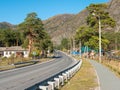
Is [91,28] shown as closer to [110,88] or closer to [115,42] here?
[110,88]

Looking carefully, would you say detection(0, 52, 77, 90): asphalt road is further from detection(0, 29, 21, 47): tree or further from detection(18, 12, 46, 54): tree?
detection(0, 29, 21, 47): tree

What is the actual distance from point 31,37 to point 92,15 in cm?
3196

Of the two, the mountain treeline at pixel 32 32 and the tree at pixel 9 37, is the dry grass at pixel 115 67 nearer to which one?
the mountain treeline at pixel 32 32

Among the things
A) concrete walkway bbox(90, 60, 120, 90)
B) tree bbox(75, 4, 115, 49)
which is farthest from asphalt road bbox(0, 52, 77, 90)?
tree bbox(75, 4, 115, 49)

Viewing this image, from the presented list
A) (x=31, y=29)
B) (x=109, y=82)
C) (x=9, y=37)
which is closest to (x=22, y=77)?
(x=109, y=82)

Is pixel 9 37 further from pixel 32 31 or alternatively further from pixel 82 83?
pixel 82 83

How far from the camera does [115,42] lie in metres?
162

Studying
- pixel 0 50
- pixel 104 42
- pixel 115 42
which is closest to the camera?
pixel 104 42

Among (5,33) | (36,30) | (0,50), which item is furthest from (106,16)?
(5,33)

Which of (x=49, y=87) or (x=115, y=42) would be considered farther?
(x=115, y=42)

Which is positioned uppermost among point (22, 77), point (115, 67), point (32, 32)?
point (32, 32)

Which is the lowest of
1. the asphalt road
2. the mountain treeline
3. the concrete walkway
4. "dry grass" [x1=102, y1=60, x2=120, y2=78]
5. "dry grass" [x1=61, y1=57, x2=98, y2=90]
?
the asphalt road

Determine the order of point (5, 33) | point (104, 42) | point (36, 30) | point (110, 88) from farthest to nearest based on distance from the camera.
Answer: point (5, 33), point (36, 30), point (104, 42), point (110, 88)

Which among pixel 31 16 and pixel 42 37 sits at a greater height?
pixel 31 16
